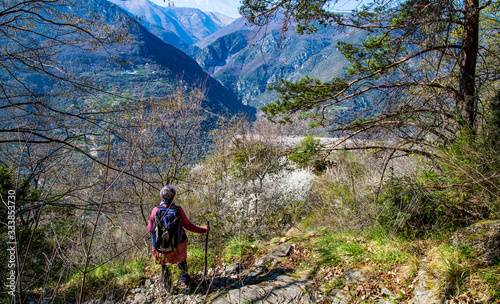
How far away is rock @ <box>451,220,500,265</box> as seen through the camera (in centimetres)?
209

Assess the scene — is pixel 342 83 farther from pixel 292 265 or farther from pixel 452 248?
pixel 292 265

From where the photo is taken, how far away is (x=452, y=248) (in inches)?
92.7

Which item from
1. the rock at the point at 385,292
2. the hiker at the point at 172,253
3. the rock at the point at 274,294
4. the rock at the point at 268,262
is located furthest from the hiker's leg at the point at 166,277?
the rock at the point at 385,292

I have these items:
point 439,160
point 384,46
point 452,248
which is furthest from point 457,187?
point 384,46

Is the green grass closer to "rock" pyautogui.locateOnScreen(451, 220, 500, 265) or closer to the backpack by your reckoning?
the backpack

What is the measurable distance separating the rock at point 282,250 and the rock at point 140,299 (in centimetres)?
215

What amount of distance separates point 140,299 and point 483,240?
433cm

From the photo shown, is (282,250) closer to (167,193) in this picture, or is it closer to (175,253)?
(175,253)

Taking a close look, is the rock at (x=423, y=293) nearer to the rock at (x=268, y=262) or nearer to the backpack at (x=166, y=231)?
the rock at (x=268, y=262)

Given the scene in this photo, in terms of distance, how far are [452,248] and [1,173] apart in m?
8.13

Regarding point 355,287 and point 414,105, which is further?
point 414,105

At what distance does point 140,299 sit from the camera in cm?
361

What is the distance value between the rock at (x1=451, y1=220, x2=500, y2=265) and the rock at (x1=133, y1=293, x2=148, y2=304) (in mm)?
4048

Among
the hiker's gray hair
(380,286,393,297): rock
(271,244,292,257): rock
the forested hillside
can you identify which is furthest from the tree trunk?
the hiker's gray hair
